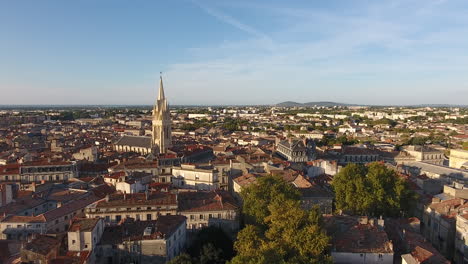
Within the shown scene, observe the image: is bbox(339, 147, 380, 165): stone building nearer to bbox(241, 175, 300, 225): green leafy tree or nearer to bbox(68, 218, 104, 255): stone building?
A: bbox(241, 175, 300, 225): green leafy tree

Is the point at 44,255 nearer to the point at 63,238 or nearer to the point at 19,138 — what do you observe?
the point at 63,238

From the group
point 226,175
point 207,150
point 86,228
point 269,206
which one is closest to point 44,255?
point 86,228

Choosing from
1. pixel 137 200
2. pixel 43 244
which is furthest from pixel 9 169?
pixel 43 244

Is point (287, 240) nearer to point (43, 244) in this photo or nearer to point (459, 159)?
point (43, 244)

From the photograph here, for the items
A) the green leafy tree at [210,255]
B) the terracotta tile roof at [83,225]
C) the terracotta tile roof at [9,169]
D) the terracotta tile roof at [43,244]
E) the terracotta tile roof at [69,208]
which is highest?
the terracotta tile roof at [83,225]

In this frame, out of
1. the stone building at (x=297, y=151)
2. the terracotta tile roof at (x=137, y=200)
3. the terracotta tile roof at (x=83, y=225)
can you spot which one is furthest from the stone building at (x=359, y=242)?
the stone building at (x=297, y=151)

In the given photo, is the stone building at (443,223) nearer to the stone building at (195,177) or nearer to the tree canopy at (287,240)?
the tree canopy at (287,240)

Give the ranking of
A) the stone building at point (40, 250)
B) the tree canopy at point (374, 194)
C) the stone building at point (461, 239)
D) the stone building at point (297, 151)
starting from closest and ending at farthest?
the stone building at point (40, 250) < the stone building at point (461, 239) < the tree canopy at point (374, 194) < the stone building at point (297, 151)

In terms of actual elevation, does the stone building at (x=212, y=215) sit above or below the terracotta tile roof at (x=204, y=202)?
below
